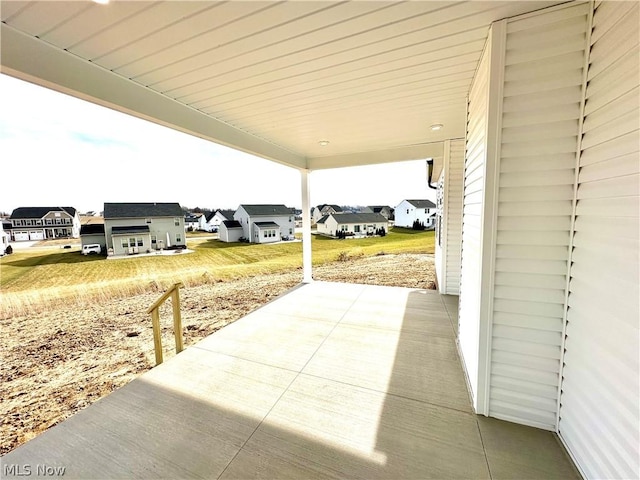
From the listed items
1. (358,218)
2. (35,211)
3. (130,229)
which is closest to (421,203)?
(358,218)

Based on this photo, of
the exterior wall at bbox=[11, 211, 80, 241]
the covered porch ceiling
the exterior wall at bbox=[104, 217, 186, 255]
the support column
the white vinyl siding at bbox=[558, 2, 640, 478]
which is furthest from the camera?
the support column

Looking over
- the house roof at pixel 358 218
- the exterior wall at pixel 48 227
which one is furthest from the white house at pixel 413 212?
the exterior wall at pixel 48 227

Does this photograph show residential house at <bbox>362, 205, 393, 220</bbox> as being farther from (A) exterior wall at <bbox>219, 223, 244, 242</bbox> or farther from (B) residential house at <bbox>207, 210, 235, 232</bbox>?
(B) residential house at <bbox>207, 210, 235, 232</bbox>

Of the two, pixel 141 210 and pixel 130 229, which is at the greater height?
pixel 141 210

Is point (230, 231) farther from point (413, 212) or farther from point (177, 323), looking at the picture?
point (413, 212)

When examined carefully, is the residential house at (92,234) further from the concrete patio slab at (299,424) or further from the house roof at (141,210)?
the concrete patio slab at (299,424)

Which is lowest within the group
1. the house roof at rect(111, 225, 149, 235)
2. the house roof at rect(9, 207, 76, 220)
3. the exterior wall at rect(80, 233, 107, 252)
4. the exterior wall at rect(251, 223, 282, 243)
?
the exterior wall at rect(251, 223, 282, 243)

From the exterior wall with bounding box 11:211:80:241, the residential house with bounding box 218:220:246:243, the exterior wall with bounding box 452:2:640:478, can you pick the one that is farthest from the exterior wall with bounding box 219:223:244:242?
the exterior wall with bounding box 452:2:640:478
